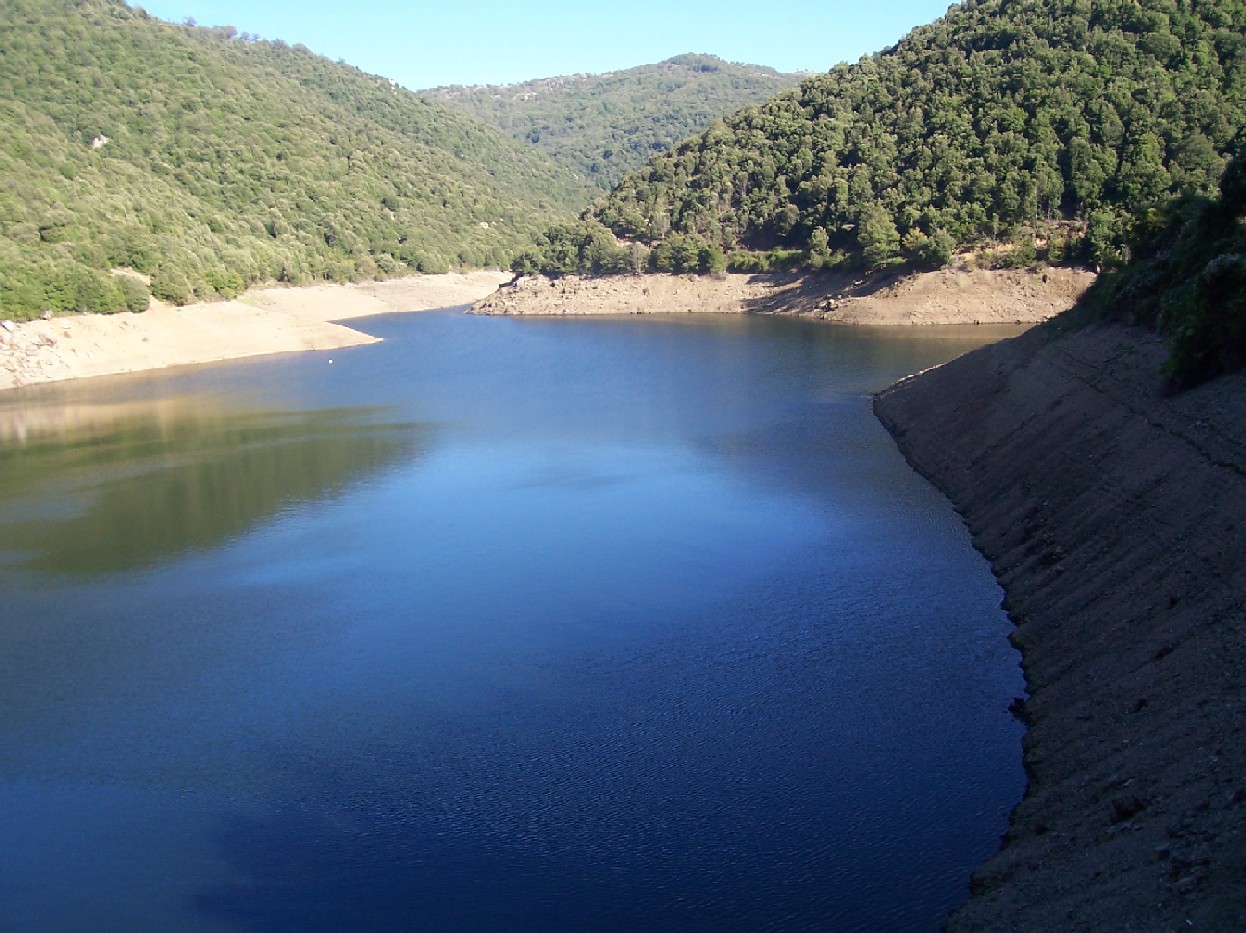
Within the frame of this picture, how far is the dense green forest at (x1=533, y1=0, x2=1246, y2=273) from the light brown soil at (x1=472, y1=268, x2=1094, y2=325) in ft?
4.99

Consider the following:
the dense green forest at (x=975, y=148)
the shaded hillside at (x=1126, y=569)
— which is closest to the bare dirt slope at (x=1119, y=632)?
the shaded hillside at (x=1126, y=569)

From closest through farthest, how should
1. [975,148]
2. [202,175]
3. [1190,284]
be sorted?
[1190,284] → [975,148] → [202,175]

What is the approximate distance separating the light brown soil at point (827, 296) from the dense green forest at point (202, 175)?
22326 millimetres

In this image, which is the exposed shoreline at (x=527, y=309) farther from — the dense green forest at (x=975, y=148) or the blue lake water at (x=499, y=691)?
the blue lake water at (x=499, y=691)

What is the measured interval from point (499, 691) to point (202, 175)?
9407cm

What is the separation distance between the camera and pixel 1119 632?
1584 centimetres

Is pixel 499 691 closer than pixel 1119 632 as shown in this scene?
No

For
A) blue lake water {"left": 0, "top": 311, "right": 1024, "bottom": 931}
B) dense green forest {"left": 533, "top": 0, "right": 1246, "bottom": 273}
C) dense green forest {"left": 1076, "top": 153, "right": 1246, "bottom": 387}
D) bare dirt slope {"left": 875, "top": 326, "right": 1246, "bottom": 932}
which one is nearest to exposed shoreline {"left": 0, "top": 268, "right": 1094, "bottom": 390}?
dense green forest {"left": 533, "top": 0, "right": 1246, "bottom": 273}

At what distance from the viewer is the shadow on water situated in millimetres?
27312

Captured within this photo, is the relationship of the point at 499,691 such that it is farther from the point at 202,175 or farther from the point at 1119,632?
the point at 202,175

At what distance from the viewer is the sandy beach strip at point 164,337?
53.8m

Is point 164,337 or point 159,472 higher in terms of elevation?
point 164,337

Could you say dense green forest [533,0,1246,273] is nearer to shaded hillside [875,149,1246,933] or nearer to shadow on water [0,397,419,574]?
shaded hillside [875,149,1246,933]

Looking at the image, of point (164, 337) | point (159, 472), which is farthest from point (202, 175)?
point (159, 472)
